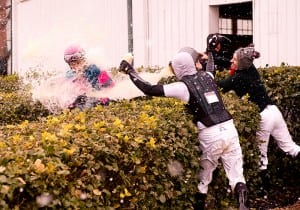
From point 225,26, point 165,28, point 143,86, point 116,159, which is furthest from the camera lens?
point 225,26

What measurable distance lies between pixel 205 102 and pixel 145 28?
6.80 m

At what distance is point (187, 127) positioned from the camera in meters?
6.06

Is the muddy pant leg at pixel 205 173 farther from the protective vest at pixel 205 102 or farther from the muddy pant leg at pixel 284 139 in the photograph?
the muddy pant leg at pixel 284 139

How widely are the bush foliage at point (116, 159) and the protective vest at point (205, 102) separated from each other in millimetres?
139

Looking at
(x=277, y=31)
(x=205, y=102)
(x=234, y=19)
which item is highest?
(x=234, y=19)

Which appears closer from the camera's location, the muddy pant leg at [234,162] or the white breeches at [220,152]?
the white breeches at [220,152]

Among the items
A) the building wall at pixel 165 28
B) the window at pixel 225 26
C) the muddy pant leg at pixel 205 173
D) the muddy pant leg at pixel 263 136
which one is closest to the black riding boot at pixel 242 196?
the muddy pant leg at pixel 205 173

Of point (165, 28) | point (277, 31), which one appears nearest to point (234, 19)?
point (165, 28)

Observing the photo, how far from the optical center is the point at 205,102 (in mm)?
6266

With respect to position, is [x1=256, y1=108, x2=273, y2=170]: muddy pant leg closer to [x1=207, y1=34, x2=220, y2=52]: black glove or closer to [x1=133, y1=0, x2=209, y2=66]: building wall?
[x1=207, y1=34, x2=220, y2=52]: black glove

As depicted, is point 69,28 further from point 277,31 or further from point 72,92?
point 72,92

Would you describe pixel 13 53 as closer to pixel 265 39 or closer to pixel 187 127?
pixel 265 39

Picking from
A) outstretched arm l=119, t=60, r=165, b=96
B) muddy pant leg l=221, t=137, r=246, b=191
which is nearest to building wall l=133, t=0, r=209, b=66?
outstretched arm l=119, t=60, r=165, b=96

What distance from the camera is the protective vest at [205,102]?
626 centimetres
